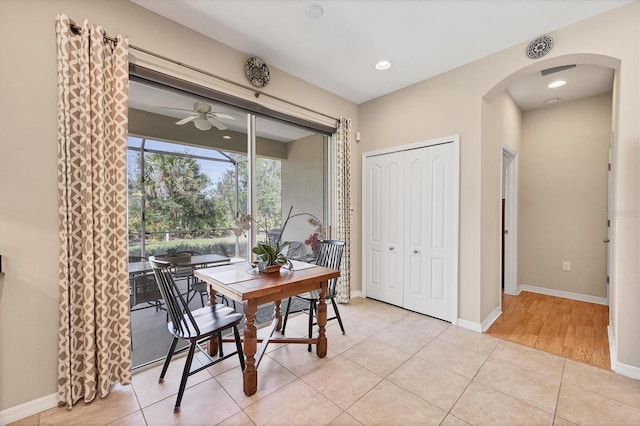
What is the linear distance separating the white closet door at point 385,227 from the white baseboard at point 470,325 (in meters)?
0.74

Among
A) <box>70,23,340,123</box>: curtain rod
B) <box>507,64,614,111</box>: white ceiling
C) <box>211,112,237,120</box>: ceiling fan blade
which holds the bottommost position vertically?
<box>211,112,237,120</box>: ceiling fan blade

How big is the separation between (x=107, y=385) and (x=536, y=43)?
4.43 m

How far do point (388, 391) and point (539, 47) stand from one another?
3.20m

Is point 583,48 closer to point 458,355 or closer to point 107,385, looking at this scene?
point 458,355

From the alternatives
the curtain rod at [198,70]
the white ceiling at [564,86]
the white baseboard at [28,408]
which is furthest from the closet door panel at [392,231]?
the white baseboard at [28,408]

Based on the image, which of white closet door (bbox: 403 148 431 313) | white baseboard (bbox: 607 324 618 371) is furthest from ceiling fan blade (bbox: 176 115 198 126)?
white baseboard (bbox: 607 324 618 371)

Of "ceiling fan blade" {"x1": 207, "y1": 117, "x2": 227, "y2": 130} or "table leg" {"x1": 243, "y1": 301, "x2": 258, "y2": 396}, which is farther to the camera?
"ceiling fan blade" {"x1": 207, "y1": 117, "x2": 227, "y2": 130}

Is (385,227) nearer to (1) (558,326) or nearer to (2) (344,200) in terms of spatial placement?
(2) (344,200)

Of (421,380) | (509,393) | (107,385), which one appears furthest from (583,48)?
(107,385)

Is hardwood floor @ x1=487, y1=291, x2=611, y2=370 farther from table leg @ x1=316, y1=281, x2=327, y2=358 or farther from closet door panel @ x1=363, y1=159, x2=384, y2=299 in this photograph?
table leg @ x1=316, y1=281, x2=327, y2=358

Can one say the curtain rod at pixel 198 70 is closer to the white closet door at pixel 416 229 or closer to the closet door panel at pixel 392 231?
the closet door panel at pixel 392 231

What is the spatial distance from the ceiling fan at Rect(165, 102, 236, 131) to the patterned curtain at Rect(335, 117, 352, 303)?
149cm

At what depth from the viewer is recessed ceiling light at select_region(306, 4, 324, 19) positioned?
2119 mm

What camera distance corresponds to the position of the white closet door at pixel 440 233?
10.1ft
